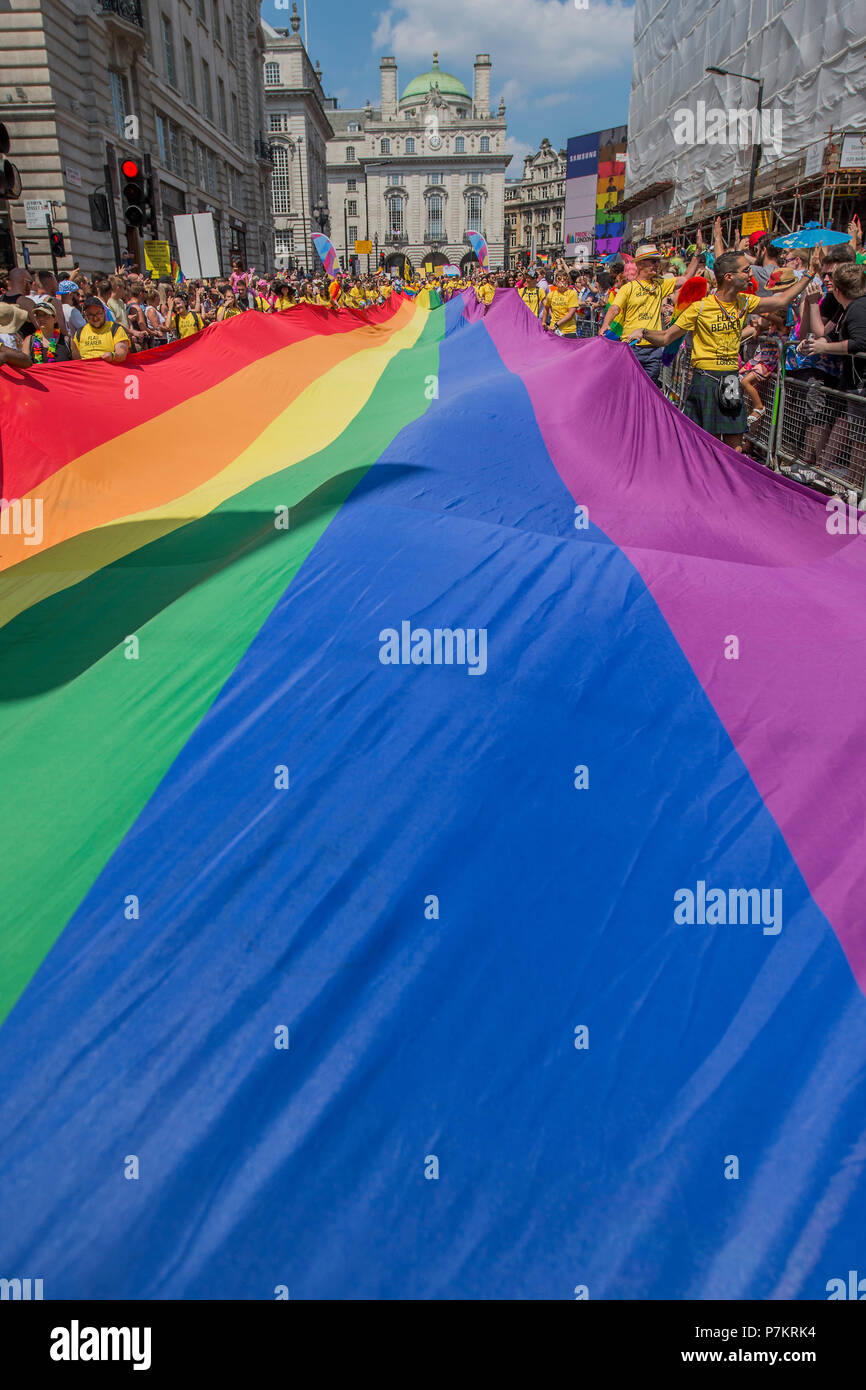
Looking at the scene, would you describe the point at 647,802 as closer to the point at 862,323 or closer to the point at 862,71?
the point at 862,323

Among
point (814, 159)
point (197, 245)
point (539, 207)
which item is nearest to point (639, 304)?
point (197, 245)

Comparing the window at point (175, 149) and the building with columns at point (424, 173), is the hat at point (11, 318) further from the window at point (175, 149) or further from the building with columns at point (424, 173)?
the building with columns at point (424, 173)

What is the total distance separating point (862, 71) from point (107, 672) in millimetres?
21527

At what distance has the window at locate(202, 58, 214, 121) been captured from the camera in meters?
33.8

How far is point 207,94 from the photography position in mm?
34375

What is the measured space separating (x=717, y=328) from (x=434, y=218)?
10592 cm

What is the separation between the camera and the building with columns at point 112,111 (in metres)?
19.3

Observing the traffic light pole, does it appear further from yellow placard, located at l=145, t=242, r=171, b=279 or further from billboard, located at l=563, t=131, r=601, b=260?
billboard, located at l=563, t=131, r=601, b=260

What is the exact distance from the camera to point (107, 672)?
2652mm

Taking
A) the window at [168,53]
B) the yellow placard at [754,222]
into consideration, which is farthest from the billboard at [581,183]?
the yellow placard at [754,222]

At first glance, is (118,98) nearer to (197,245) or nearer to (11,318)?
(197,245)

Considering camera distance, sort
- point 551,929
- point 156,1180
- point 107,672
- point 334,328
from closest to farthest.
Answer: point 156,1180
point 551,929
point 107,672
point 334,328

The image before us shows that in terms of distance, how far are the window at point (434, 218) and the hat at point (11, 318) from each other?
103 metres

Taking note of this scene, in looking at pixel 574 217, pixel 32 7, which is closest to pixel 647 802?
pixel 32 7
